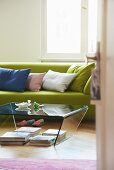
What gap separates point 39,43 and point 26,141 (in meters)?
2.79

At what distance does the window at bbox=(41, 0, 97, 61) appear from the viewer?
6176 mm

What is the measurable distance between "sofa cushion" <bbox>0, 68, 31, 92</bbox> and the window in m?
1.15

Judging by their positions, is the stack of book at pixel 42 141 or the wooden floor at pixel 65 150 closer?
the wooden floor at pixel 65 150

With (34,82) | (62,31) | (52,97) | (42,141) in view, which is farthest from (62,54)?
(42,141)

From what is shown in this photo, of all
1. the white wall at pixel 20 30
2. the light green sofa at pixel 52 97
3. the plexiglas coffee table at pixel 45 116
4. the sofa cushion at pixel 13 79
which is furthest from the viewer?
the white wall at pixel 20 30

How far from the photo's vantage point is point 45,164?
296cm

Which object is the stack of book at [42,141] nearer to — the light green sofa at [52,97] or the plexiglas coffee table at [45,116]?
the plexiglas coffee table at [45,116]

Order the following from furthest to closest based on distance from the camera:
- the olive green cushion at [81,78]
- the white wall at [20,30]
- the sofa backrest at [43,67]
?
the white wall at [20,30] < the sofa backrest at [43,67] < the olive green cushion at [81,78]

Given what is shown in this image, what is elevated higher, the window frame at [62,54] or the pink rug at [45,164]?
the window frame at [62,54]

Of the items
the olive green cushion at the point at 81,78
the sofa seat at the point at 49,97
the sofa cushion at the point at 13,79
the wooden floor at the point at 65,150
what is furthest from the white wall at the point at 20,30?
the wooden floor at the point at 65,150

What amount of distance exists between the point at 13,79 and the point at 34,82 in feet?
0.95

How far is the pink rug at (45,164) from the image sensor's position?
2848 millimetres

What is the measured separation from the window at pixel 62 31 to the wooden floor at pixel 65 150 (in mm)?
2321

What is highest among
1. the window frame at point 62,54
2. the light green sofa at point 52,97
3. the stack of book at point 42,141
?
the window frame at point 62,54
